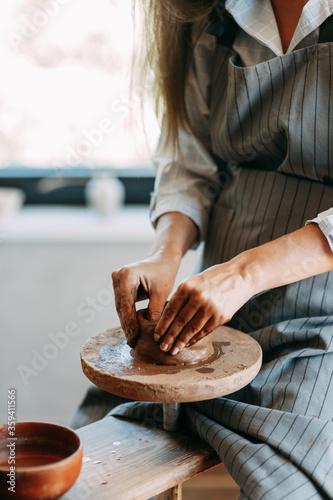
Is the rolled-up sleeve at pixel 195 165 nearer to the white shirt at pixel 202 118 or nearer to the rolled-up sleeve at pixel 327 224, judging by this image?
the white shirt at pixel 202 118

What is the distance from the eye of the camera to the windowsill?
208cm

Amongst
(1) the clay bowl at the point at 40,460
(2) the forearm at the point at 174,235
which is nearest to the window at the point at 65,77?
(2) the forearm at the point at 174,235

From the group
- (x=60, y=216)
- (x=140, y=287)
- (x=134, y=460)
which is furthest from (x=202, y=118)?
(x=60, y=216)

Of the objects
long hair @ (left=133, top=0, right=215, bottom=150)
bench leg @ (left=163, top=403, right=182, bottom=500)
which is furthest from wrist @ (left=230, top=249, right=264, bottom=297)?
long hair @ (left=133, top=0, right=215, bottom=150)

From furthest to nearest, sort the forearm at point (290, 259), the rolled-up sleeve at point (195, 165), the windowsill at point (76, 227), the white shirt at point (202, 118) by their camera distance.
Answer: the windowsill at point (76, 227)
the rolled-up sleeve at point (195, 165)
the white shirt at point (202, 118)
the forearm at point (290, 259)

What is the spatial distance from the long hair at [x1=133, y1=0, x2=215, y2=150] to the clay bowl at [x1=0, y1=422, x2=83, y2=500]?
0.75 metres

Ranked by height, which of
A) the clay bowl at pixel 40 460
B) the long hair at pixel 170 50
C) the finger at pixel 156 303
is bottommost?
the clay bowl at pixel 40 460

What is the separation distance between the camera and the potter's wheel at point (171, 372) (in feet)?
2.64

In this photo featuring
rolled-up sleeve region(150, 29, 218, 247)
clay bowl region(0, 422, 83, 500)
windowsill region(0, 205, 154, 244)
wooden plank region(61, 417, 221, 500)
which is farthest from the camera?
windowsill region(0, 205, 154, 244)

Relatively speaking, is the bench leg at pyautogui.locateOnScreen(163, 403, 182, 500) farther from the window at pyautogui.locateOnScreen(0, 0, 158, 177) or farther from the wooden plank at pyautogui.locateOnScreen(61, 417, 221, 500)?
the window at pyautogui.locateOnScreen(0, 0, 158, 177)

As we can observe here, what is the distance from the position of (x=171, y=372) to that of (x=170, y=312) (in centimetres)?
9

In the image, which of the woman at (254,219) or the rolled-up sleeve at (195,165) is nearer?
the woman at (254,219)

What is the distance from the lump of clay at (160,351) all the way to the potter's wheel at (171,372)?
1 centimetres

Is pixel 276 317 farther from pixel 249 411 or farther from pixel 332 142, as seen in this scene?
pixel 332 142
